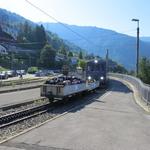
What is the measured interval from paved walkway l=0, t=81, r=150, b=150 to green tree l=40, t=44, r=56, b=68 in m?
119

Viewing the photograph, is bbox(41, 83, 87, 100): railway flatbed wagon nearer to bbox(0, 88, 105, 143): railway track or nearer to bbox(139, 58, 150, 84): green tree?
bbox(0, 88, 105, 143): railway track

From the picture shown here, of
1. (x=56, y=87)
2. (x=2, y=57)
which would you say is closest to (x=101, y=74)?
(x=56, y=87)

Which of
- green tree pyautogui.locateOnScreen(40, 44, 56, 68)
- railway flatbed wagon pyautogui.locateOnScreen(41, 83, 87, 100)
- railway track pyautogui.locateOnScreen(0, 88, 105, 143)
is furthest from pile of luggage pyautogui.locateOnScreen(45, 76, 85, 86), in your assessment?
green tree pyautogui.locateOnScreen(40, 44, 56, 68)

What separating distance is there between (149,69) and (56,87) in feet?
139

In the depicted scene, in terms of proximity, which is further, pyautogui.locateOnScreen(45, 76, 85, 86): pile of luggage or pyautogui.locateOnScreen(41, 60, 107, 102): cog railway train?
pyautogui.locateOnScreen(45, 76, 85, 86): pile of luggage

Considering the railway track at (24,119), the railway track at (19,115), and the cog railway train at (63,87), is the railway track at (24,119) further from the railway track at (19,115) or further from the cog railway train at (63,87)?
the cog railway train at (63,87)

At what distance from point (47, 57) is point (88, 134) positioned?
12635 cm

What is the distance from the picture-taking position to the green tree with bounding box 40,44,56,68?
14018 centimetres

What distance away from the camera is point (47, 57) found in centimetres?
14100

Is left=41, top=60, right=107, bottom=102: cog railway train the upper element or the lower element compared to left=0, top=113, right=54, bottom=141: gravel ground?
upper

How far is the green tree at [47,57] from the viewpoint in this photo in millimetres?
140175

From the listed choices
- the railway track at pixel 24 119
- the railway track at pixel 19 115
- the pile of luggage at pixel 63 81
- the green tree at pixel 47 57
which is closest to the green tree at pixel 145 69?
the pile of luggage at pixel 63 81

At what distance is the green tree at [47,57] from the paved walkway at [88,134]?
391ft

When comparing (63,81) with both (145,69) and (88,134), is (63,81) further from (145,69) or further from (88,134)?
(145,69)
